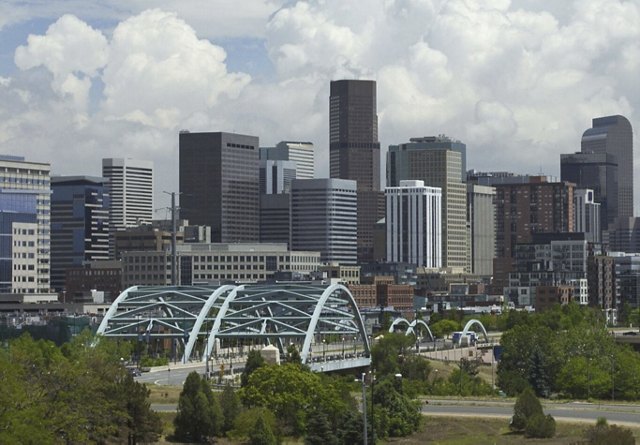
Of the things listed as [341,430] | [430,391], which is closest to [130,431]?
[341,430]

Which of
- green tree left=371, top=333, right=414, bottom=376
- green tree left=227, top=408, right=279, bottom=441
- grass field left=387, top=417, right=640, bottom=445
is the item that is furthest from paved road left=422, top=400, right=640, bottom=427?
green tree left=371, top=333, right=414, bottom=376

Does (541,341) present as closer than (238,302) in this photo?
Yes

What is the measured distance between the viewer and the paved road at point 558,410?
107 meters

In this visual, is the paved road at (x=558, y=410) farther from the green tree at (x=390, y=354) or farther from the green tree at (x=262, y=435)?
the green tree at (x=390, y=354)

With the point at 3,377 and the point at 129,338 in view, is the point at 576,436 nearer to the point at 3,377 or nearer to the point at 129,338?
the point at 3,377

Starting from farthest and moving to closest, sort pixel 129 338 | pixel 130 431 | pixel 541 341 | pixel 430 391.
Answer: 1. pixel 129 338
2. pixel 541 341
3. pixel 430 391
4. pixel 130 431

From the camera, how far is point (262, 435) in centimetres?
9644

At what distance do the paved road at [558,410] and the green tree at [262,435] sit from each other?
17497 millimetres

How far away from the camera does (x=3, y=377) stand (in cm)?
8062

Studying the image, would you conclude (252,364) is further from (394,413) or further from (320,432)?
(320,432)

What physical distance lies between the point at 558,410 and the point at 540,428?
18.1 meters

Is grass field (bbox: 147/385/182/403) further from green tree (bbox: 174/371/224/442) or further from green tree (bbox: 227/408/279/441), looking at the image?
green tree (bbox: 227/408/279/441)

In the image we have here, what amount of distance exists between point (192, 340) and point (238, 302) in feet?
41.7

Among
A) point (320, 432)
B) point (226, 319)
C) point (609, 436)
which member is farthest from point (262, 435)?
point (226, 319)
